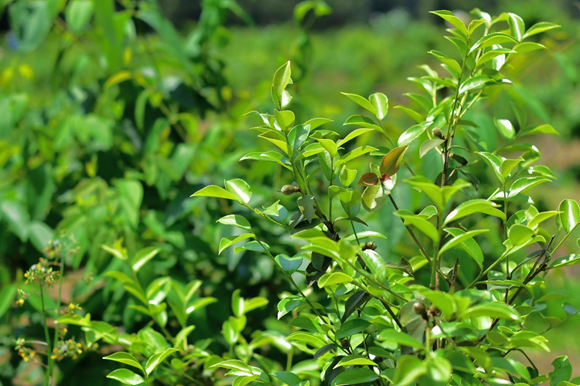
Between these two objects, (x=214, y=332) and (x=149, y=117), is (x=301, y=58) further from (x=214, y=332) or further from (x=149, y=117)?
(x=214, y=332)

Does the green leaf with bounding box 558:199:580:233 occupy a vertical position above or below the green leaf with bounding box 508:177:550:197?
below

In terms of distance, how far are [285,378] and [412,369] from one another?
11.8 inches

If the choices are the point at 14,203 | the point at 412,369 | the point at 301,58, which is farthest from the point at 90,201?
the point at 412,369

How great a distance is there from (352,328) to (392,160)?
20 centimetres

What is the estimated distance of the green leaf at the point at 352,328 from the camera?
0.67 metres

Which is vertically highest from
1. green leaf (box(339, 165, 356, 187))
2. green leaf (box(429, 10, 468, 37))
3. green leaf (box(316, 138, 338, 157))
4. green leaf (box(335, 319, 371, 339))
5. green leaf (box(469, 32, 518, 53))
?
green leaf (box(429, 10, 468, 37))

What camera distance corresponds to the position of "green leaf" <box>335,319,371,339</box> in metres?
0.67

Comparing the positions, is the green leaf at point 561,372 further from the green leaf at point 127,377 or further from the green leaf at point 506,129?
the green leaf at point 127,377

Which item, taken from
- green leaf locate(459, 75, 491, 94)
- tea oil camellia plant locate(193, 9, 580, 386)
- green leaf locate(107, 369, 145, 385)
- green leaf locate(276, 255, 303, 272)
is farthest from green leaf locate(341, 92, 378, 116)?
green leaf locate(107, 369, 145, 385)

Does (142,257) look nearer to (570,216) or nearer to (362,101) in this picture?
(362,101)

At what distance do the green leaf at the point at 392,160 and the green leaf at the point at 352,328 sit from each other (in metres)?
0.18

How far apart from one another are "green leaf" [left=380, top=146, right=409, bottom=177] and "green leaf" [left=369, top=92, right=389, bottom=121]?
0.34 feet

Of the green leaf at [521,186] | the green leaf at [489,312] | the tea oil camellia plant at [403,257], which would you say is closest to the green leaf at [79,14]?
the tea oil camellia plant at [403,257]

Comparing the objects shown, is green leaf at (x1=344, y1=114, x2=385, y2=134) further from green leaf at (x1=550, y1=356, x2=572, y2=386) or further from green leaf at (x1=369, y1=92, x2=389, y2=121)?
green leaf at (x1=550, y1=356, x2=572, y2=386)
